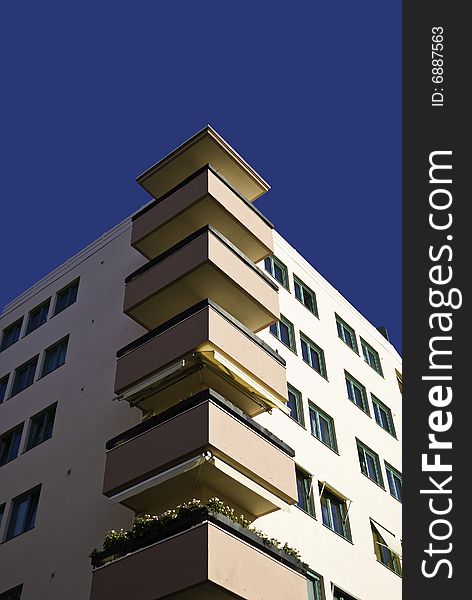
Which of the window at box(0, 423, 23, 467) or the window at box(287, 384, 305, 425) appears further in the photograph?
the window at box(0, 423, 23, 467)

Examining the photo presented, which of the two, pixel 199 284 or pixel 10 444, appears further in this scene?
pixel 10 444

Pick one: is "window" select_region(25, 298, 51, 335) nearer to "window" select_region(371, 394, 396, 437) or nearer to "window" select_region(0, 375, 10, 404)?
"window" select_region(0, 375, 10, 404)

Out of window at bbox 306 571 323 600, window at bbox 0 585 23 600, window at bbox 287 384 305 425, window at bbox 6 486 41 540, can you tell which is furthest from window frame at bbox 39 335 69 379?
window at bbox 306 571 323 600

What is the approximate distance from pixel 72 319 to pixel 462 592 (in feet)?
67.0

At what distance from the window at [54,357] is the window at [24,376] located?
2.18ft

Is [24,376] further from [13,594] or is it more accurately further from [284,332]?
[284,332]

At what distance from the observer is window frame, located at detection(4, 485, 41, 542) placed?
24.9 meters

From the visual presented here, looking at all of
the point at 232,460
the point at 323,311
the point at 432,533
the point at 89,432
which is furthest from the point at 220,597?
the point at 323,311

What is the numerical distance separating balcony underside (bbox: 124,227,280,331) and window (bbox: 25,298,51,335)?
757cm

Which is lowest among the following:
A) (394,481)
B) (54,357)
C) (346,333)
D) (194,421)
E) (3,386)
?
(194,421)

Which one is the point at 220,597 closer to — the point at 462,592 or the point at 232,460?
the point at 232,460

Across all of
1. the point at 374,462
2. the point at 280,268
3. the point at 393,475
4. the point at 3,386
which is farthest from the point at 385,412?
the point at 3,386

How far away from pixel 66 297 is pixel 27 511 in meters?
9.25

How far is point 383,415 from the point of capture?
112ft
